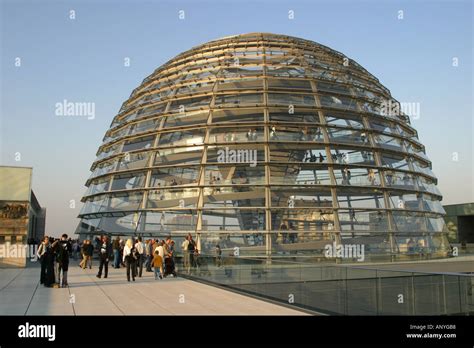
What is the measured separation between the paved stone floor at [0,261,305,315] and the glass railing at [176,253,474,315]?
789 mm

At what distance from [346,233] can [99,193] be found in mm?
14197

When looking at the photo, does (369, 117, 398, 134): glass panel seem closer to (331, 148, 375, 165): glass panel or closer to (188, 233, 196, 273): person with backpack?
(331, 148, 375, 165): glass panel

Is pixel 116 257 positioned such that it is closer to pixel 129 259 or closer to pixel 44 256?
pixel 129 259

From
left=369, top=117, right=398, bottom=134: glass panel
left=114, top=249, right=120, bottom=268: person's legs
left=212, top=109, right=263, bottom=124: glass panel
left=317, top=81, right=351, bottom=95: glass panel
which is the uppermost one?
left=317, top=81, right=351, bottom=95: glass panel

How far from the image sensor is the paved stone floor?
1062 cm

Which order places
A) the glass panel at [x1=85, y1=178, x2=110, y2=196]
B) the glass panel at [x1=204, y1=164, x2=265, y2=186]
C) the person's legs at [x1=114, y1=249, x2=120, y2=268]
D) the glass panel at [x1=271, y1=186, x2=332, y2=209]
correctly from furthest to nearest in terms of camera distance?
the glass panel at [x1=85, y1=178, x2=110, y2=196], the person's legs at [x1=114, y1=249, x2=120, y2=268], the glass panel at [x1=204, y1=164, x2=265, y2=186], the glass panel at [x1=271, y1=186, x2=332, y2=209]

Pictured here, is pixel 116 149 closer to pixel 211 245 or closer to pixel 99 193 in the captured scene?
pixel 99 193

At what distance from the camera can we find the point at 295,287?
12.5m

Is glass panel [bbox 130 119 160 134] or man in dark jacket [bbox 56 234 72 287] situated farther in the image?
glass panel [bbox 130 119 160 134]

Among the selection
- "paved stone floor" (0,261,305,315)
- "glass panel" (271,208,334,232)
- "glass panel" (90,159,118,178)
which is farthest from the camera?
"glass panel" (90,159,118,178)

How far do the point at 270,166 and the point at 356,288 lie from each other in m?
13.0

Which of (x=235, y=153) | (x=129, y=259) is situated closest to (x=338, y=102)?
(x=235, y=153)

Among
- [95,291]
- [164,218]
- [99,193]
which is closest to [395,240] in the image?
[164,218]

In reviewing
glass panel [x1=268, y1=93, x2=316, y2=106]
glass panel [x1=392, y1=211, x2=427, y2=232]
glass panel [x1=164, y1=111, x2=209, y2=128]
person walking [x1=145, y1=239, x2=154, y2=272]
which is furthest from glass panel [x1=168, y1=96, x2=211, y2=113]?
glass panel [x1=392, y1=211, x2=427, y2=232]
